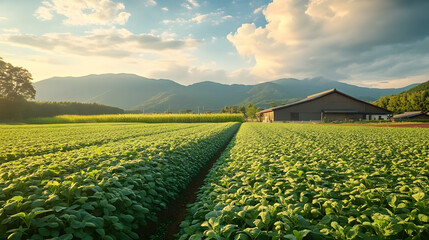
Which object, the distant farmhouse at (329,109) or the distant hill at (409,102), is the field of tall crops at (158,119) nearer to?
the distant farmhouse at (329,109)

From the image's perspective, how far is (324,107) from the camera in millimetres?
51438

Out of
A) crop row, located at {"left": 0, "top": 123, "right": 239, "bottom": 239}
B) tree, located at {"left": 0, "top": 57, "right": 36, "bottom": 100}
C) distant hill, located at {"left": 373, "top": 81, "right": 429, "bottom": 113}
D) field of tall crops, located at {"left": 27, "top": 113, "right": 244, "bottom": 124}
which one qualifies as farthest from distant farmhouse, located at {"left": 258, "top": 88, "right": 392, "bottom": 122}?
tree, located at {"left": 0, "top": 57, "right": 36, "bottom": 100}

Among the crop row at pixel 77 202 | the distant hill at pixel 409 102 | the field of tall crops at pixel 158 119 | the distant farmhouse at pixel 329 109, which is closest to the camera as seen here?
the crop row at pixel 77 202

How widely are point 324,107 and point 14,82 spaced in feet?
256

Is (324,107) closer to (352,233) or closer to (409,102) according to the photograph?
(409,102)

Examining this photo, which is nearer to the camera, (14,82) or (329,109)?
(329,109)

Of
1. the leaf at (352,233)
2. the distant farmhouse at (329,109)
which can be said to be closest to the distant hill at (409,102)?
the distant farmhouse at (329,109)

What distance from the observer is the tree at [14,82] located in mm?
52531

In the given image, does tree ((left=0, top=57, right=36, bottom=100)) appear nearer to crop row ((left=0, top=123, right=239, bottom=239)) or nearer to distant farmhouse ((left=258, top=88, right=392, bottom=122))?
distant farmhouse ((left=258, top=88, right=392, bottom=122))

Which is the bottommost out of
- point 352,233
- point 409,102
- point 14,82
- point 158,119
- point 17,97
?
point 352,233

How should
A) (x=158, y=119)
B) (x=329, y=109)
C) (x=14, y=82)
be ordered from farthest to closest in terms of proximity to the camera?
(x=14, y=82)
(x=329, y=109)
(x=158, y=119)

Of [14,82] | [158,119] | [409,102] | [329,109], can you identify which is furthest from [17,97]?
[409,102]

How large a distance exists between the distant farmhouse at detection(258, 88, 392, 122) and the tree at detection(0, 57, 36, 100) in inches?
2541

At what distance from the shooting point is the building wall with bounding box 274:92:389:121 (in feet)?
169
